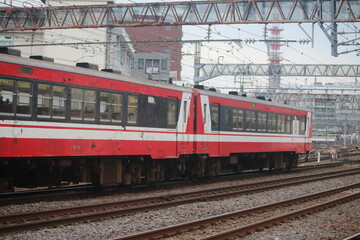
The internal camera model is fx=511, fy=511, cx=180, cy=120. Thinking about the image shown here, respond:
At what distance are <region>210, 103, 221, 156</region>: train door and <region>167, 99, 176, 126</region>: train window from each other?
259 centimetres

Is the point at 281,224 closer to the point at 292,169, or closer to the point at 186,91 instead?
the point at 186,91

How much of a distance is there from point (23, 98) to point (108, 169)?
163 inches

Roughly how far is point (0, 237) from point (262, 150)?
54.2ft

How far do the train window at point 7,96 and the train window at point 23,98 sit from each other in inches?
5.8

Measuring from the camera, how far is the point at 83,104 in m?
14.0

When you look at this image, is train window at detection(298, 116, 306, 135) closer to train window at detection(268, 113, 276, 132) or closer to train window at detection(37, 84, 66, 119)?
train window at detection(268, 113, 276, 132)

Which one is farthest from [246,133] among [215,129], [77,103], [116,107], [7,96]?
[7,96]

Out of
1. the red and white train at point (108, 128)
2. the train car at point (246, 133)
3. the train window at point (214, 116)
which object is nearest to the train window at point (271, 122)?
the train car at point (246, 133)

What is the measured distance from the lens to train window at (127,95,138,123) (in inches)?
619

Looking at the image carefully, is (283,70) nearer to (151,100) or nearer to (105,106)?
(151,100)

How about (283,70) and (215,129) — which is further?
(283,70)

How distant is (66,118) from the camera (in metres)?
13.5

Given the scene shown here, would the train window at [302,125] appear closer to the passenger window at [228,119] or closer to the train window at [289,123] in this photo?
the train window at [289,123]

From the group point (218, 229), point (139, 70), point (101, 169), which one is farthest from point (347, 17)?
point (139, 70)
